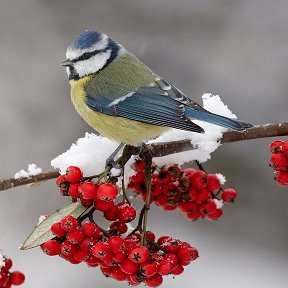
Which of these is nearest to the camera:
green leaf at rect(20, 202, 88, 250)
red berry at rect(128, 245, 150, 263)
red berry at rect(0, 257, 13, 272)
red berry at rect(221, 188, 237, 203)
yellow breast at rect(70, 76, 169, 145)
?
red berry at rect(128, 245, 150, 263)

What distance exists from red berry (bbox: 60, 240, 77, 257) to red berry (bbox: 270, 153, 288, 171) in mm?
691

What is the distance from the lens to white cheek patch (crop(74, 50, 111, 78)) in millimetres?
2572

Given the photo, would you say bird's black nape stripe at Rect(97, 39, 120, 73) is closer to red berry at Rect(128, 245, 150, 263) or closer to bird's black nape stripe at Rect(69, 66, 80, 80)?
bird's black nape stripe at Rect(69, 66, 80, 80)

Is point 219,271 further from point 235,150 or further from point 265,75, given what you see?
point 265,75

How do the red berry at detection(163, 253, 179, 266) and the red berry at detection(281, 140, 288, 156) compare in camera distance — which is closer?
the red berry at detection(163, 253, 179, 266)

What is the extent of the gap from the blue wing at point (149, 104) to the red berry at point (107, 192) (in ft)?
2.00

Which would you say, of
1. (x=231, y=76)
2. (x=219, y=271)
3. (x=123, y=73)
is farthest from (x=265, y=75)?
(x=123, y=73)

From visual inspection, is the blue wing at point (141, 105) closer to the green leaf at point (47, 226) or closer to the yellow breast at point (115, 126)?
the yellow breast at point (115, 126)

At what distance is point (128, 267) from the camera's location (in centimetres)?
163

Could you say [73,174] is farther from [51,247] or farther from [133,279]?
[133,279]

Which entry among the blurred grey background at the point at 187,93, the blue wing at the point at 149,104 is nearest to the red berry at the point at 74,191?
the blue wing at the point at 149,104

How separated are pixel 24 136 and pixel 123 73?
3.00 m

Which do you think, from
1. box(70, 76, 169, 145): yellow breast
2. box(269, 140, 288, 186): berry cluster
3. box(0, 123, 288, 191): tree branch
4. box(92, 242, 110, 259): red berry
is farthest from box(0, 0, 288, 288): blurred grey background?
box(92, 242, 110, 259): red berry

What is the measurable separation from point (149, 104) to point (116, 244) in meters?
0.92
